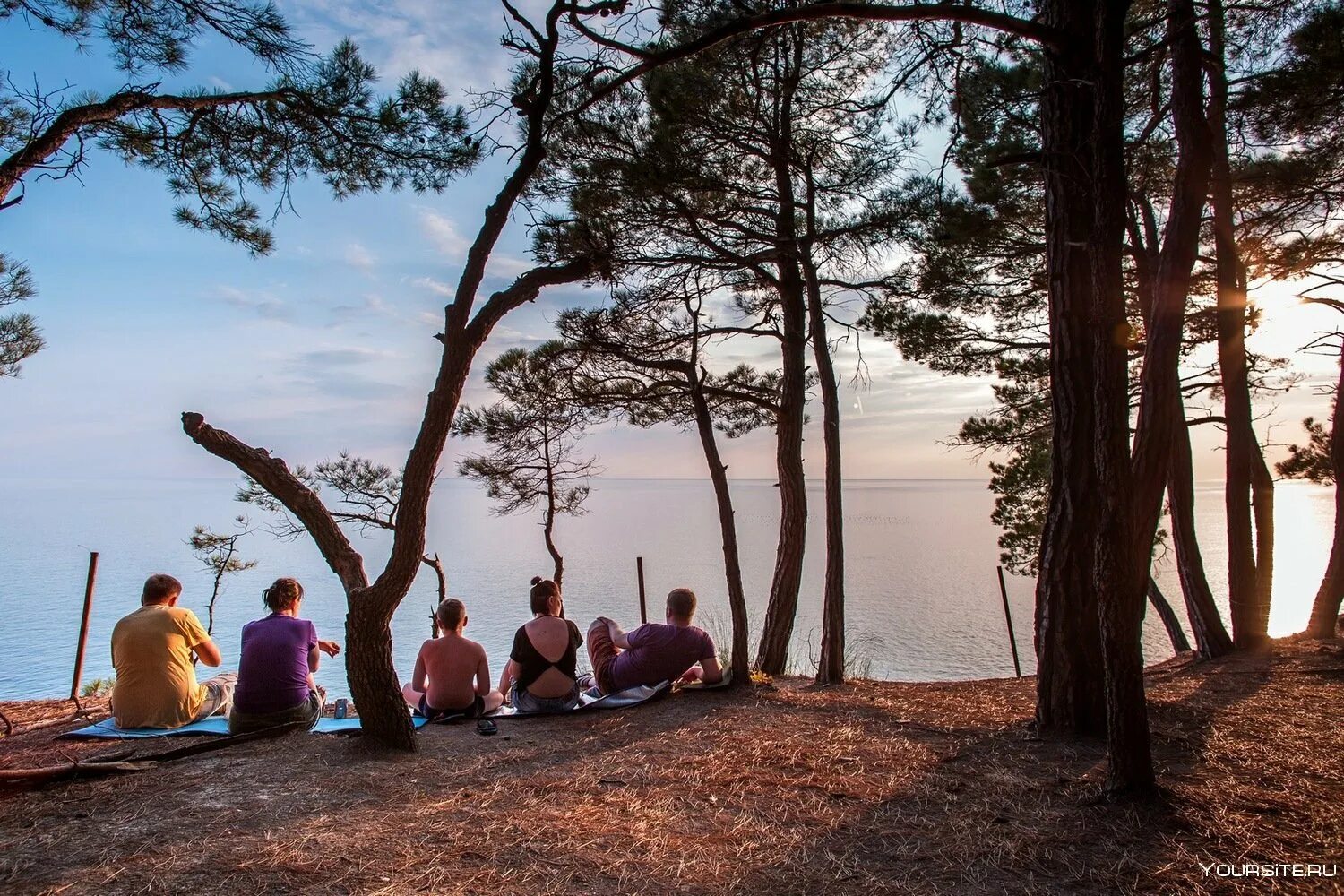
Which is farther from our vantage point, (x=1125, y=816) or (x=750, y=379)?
(x=750, y=379)

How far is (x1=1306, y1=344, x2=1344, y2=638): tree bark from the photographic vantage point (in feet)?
23.3

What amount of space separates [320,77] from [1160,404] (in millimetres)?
A: 4680

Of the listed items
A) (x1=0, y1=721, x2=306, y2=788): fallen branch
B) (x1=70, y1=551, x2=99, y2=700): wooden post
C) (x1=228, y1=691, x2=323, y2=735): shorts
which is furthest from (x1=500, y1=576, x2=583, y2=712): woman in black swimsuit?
(x1=70, y1=551, x2=99, y2=700): wooden post

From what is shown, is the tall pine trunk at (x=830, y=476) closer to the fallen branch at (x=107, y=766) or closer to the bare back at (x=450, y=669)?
the bare back at (x=450, y=669)

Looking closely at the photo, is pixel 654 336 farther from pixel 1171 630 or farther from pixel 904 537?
pixel 904 537

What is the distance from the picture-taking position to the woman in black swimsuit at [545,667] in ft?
15.4

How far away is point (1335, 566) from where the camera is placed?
24.5ft

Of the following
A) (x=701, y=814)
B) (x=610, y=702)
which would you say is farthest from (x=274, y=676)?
(x=701, y=814)

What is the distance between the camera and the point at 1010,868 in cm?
226

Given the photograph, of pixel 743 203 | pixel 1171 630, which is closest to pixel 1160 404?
pixel 743 203

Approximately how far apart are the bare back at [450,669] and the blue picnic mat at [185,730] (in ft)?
0.71

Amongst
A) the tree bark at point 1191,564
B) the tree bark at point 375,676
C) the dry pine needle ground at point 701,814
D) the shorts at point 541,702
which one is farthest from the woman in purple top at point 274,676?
the tree bark at point 1191,564

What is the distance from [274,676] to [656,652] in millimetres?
2123

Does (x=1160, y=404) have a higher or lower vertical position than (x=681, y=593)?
higher
